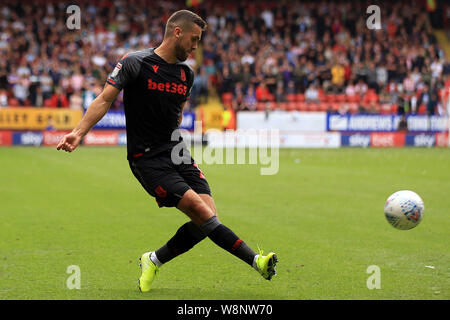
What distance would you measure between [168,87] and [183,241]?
1407 millimetres

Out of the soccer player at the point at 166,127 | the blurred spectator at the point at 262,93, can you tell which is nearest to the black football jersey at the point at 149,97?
the soccer player at the point at 166,127

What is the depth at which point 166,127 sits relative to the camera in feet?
18.9

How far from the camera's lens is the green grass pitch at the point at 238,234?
19.0 ft

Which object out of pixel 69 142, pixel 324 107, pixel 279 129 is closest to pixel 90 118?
pixel 69 142

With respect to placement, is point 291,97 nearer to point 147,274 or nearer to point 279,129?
point 279,129

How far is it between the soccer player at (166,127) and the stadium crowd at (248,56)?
22.5 meters

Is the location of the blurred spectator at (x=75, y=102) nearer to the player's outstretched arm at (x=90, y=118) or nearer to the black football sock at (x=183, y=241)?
the black football sock at (x=183, y=241)

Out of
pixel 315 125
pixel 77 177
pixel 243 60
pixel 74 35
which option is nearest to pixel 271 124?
pixel 315 125

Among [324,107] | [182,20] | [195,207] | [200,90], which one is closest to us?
[195,207]

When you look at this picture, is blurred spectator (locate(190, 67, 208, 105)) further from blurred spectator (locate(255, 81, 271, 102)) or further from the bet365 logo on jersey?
the bet365 logo on jersey

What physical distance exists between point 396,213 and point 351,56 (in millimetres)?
28437

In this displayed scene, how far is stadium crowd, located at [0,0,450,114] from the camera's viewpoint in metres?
29.4

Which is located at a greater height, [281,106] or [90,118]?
[281,106]

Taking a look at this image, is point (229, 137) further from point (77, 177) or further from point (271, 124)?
point (77, 177)
